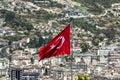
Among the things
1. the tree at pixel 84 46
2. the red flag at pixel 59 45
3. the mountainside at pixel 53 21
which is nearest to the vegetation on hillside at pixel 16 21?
the mountainside at pixel 53 21

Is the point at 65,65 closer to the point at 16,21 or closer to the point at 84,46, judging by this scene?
the point at 84,46

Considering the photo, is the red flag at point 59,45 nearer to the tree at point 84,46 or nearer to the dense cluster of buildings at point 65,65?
the dense cluster of buildings at point 65,65

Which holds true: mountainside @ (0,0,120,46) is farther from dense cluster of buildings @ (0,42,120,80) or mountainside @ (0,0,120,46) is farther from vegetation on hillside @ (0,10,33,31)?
dense cluster of buildings @ (0,42,120,80)

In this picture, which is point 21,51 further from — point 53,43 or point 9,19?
point 53,43

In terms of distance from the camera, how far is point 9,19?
602 ft

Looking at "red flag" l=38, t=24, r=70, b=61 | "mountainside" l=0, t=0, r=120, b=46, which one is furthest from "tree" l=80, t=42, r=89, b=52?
"red flag" l=38, t=24, r=70, b=61

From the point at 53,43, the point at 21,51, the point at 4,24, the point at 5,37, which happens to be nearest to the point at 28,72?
the point at 21,51

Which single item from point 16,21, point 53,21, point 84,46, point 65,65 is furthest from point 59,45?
point 53,21

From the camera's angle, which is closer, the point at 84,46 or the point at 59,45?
the point at 59,45

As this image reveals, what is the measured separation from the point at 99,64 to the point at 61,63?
6.42 m

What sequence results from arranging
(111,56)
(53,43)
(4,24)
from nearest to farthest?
(53,43), (111,56), (4,24)

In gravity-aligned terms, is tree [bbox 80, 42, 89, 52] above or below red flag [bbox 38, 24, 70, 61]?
below

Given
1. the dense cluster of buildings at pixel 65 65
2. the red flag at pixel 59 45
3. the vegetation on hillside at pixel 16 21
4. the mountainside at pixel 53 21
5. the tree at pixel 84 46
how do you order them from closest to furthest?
the red flag at pixel 59 45
the dense cluster of buildings at pixel 65 65
the tree at pixel 84 46
the vegetation on hillside at pixel 16 21
the mountainside at pixel 53 21

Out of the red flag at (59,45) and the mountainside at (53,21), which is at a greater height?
the red flag at (59,45)
